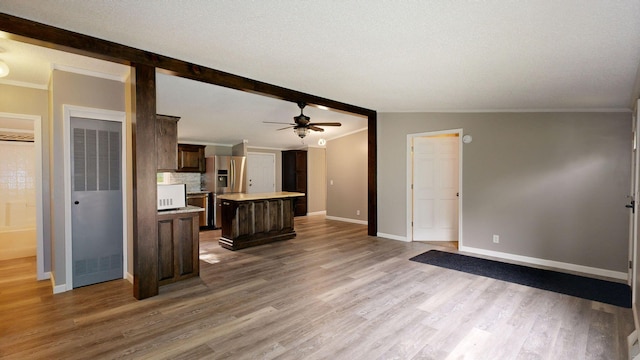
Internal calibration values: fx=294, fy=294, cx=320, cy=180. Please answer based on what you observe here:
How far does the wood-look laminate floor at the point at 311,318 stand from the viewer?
2182mm

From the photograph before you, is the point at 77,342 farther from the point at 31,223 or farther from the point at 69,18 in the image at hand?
the point at 31,223

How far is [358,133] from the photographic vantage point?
7770 millimetres

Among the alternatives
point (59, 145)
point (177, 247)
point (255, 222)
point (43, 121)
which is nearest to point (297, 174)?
point (255, 222)

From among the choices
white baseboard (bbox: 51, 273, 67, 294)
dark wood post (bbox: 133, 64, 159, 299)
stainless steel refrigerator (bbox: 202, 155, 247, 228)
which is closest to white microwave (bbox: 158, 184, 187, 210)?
dark wood post (bbox: 133, 64, 159, 299)

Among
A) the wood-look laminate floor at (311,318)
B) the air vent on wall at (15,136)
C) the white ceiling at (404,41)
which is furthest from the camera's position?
the air vent on wall at (15,136)

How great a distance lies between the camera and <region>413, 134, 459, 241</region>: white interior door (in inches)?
223

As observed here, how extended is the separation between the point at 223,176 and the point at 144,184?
4562mm

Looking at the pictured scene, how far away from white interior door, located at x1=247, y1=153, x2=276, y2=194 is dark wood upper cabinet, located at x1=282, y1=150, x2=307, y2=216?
1.44 feet

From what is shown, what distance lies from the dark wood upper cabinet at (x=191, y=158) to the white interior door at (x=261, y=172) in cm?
153

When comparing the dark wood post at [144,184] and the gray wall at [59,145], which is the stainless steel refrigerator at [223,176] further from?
the dark wood post at [144,184]

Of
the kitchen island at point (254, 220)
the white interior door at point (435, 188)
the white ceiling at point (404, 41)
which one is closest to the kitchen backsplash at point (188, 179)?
the kitchen island at point (254, 220)

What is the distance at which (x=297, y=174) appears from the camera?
9.05m

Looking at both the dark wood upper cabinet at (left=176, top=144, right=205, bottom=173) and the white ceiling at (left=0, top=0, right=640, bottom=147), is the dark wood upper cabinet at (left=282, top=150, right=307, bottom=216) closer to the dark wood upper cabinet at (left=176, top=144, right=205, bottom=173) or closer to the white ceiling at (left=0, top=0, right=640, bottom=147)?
the dark wood upper cabinet at (left=176, top=144, right=205, bottom=173)

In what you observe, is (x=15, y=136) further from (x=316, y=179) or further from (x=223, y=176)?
(x=316, y=179)
